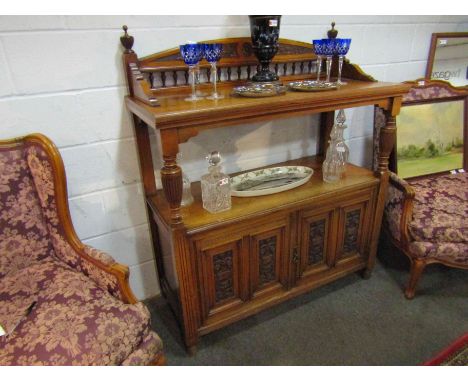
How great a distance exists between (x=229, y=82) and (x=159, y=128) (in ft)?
1.94

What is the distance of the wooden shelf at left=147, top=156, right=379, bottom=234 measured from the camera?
1231 millimetres

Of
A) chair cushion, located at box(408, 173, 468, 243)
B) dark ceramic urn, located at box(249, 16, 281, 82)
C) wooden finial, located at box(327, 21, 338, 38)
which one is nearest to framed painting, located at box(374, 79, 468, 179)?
chair cushion, located at box(408, 173, 468, 243)

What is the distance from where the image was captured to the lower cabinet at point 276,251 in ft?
4.24

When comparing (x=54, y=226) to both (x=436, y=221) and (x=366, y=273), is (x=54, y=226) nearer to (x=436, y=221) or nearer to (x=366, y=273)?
(x=366, y=273)

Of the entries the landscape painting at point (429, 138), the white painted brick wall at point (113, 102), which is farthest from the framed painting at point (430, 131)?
the white painted brick wall at point (113, 102)

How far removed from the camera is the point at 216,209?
1282 millimetres

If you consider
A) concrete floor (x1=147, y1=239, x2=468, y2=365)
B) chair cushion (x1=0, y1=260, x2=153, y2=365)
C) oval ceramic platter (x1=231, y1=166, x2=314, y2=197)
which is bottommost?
concrete floor (x1=147, y1=239, x2=468, y2=365)

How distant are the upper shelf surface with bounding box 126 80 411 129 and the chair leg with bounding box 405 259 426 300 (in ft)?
2.56

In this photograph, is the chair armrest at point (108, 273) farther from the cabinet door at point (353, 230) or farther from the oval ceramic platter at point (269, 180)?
the cabinet door at point (353, 230)

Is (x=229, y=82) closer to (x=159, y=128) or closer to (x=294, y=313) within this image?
(x=159, y=128)

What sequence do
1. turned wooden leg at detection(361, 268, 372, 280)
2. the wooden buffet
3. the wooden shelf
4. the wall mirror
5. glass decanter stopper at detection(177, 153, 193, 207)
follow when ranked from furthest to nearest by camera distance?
1. the wall mirror
2. turned wooden leg at detection(361, 268, 372, 280)
3. glass decanter stopper at detection(177, 153, 193, 207)
4. the wooden shelf
5. the wooden buffet

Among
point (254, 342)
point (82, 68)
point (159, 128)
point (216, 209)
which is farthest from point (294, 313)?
point (82, 68)

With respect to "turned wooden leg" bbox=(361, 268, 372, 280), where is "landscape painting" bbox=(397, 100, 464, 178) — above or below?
above

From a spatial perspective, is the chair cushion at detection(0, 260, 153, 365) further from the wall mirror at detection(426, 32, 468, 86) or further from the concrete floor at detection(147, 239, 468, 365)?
the wall mirror at detection(426, 32, 468, 86)
